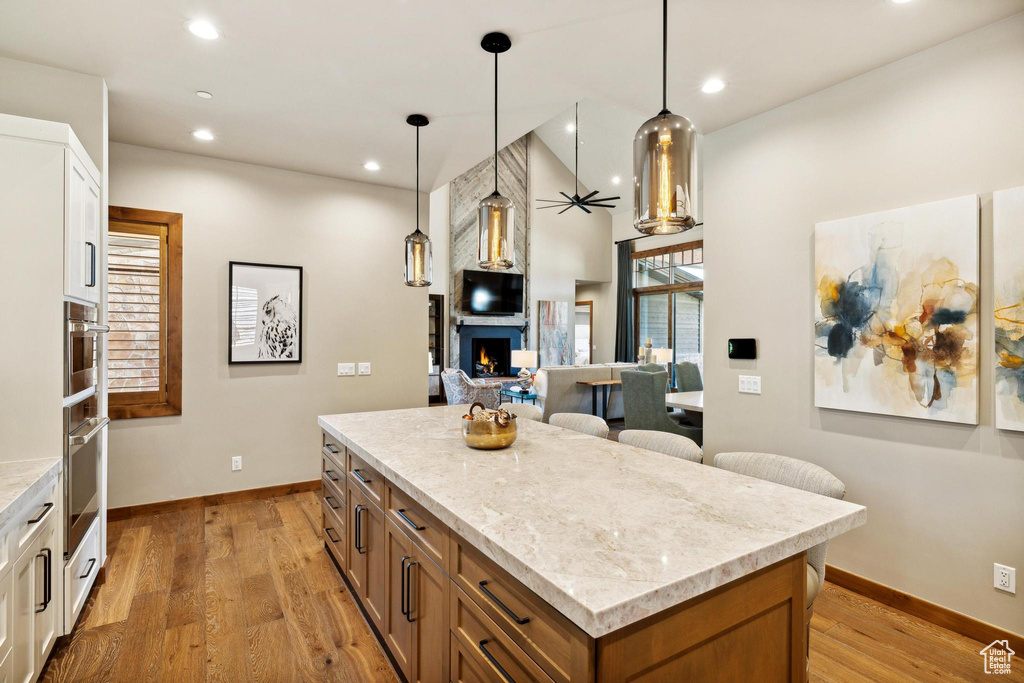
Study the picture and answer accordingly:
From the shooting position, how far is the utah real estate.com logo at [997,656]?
6.63 ft

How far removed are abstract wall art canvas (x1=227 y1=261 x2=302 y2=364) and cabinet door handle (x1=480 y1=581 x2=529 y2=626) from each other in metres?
3.52

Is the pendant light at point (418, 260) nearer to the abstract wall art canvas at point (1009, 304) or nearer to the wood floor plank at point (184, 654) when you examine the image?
the wood floor plank at point (184, 654)

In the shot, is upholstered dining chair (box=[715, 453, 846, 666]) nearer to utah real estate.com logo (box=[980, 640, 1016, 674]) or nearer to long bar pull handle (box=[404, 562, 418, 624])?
utah real estate.com logo (box=[980, 640, 1016, 674])

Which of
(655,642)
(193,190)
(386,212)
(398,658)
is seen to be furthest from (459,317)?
(655,642)

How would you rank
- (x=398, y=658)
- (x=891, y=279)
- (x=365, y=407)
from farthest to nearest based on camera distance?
1. (x=365, y=407)
2. (x=891, y=279)
3. (x=398, y=658)

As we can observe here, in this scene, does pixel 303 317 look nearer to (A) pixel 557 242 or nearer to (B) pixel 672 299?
(A) pixel 557 242

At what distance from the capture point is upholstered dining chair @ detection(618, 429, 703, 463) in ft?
7.01

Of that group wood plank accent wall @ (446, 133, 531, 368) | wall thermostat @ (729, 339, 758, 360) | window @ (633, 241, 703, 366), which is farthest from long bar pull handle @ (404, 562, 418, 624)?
window @ (633, 241, 703, 366)

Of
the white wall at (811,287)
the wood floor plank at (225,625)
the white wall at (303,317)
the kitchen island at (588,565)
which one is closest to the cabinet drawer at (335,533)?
the wood floor plank at (225,625)

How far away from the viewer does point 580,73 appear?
8.82 ft

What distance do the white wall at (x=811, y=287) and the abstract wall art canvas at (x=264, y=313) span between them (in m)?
3.29

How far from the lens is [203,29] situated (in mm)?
2307

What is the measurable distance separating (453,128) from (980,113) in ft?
9.14

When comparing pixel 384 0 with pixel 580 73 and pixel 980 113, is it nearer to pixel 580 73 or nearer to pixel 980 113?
pixel 580 73
